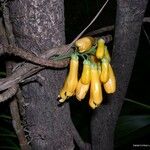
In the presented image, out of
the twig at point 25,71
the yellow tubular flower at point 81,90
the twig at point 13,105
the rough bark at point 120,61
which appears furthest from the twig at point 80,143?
the twig at point 25,71

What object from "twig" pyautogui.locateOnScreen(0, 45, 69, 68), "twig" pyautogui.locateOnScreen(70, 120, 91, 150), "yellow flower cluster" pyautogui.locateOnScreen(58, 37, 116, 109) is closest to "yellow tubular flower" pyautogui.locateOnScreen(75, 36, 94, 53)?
"yellow flower cluster" pyautogui.locateOnScreen(58, 37, 116, 109)

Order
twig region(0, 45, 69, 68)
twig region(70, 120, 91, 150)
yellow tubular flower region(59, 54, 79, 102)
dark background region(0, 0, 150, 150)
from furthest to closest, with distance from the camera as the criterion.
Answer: dark background region(0, 0, 150, 150), twig region(70, 120, 91, 150), yellow tubular flower region(59, 54, 79, 102), twig region(0, 45, 69, 68)

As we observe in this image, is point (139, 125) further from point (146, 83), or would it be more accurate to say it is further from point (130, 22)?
point (146, 83)

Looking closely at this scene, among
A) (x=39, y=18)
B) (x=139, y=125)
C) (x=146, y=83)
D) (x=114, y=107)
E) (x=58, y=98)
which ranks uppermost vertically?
(x=39, y=18)

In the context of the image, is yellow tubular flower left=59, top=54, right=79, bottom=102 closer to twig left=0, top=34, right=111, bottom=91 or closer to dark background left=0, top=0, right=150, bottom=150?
twig left=0, top=34, right=111, bottom=91

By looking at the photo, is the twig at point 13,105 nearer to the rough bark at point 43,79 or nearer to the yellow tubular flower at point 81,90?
the rough bark at point 43,79

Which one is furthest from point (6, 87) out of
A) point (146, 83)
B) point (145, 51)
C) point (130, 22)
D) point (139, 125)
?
point (145, 51)

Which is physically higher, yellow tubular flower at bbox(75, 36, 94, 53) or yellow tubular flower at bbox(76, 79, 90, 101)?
yellow tubular flower at bbox(75, 36, 94, 53)
